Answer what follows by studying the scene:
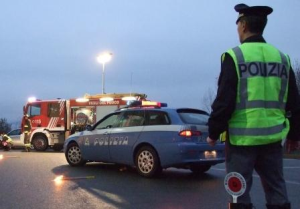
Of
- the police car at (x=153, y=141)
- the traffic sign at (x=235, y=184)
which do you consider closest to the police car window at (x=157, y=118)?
the police car at (x=153, y=141)

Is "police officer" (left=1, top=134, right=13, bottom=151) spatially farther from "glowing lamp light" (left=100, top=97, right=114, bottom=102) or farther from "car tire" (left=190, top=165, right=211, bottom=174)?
"car tire" (left=190, top=165, right=211, bottom=174)

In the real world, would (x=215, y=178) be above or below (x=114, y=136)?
below

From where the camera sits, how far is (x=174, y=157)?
9.21m

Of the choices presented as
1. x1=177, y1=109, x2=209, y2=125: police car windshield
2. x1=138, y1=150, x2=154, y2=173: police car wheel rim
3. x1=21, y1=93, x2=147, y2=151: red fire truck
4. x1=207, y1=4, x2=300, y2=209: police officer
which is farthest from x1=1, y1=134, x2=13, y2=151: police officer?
x1=207, y1=4, x2=300, y2=209: police officer

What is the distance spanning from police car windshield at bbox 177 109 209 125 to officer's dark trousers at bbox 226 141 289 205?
6.05m

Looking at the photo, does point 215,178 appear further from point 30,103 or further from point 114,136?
point 30,103

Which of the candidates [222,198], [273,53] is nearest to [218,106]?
[273,53]

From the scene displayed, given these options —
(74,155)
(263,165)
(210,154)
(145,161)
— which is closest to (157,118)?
(145,161)

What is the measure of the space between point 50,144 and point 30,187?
42.7 ft

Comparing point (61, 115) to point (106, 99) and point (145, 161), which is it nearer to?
point (106, 99)

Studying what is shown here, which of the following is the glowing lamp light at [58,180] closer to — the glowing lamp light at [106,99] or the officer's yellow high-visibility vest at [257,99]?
the officer's yellow high-visibility vest at [257,99]

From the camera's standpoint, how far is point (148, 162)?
9711mm

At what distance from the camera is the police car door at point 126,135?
10.2 metres

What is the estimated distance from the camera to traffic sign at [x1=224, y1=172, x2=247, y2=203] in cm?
330
